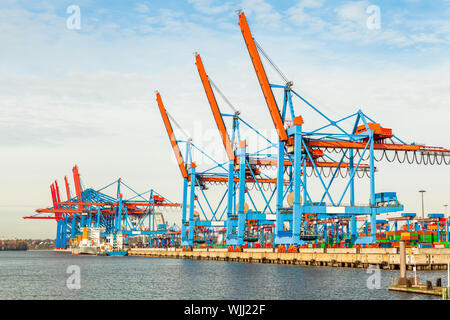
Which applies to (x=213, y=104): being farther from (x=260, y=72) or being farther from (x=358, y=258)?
(x=358, y=258)

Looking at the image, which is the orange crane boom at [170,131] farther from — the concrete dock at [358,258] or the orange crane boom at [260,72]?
the orange crane boom at [260,72]

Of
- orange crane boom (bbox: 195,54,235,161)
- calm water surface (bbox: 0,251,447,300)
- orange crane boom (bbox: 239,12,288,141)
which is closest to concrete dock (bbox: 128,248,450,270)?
calm water surface (bbox: 0,251,447,300)

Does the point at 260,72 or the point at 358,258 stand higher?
the point at 260,72

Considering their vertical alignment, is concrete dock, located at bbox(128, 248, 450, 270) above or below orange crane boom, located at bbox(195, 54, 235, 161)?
below

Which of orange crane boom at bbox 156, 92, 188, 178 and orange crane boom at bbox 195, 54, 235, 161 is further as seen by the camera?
orange crane boom at bbox 156, 92, 188, 178

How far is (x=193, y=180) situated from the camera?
335 ft

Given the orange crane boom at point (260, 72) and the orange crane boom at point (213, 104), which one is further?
the orange crane boom at point (213, 104)

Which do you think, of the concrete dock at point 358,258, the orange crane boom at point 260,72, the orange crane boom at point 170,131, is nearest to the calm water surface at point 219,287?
the concrete dock at point 358,258

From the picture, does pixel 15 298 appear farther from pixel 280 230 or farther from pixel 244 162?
pixel 244 162

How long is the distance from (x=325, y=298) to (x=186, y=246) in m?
78.2

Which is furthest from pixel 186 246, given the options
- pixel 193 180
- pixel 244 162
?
pixel 244 162

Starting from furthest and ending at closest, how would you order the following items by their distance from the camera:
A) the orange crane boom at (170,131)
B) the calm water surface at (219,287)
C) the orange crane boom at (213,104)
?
the orange crane boom at (170,131), the orange crane boom at (213,104), the calm water surface at (219,287)

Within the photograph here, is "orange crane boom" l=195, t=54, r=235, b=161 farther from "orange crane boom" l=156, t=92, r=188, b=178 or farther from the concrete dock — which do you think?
the concrete dock

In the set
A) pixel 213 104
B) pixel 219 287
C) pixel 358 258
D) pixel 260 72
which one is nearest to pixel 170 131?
pixel 213 104
